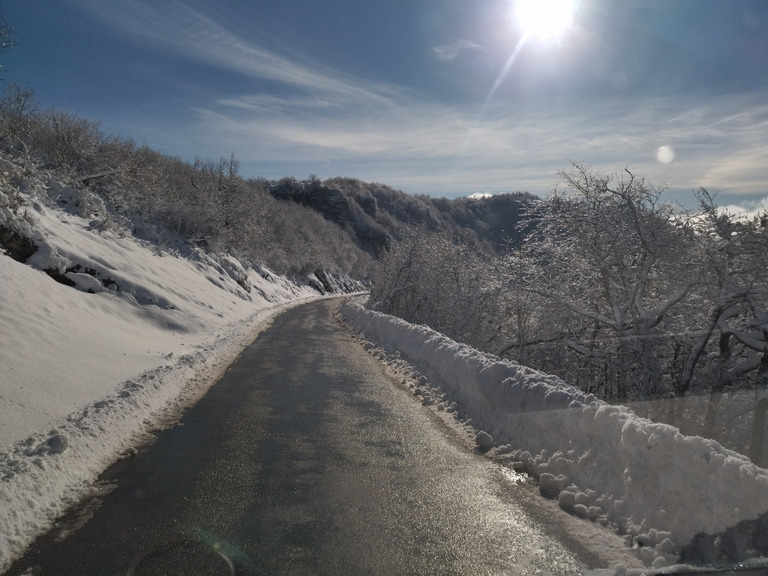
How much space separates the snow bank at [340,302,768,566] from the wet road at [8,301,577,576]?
0.69m

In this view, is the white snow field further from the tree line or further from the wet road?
the tree line

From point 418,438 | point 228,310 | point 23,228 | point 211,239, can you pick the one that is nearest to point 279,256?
point 211,239

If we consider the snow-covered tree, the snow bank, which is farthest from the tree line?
the snow bank

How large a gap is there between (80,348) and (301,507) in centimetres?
687

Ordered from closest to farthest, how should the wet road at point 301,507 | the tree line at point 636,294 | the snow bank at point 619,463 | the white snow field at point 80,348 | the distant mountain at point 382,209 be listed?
the wet road at point 301,507 → the snow bank at point 619,463 → the white snow field at point 80,348 → the tree line at point 636,294 → the distant mountain at point 382,209

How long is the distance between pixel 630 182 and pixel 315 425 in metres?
8.01

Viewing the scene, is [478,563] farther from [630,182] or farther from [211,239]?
[211,239]

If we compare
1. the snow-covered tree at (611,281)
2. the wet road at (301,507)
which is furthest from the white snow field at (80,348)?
the snow-covered tree at (611,281)

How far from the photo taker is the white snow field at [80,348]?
4773 millimetres

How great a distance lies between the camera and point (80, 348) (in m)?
9.13

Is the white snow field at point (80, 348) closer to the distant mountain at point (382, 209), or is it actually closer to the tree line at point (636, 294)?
the tree line at point (636, 294)

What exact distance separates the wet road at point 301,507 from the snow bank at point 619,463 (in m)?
0.69

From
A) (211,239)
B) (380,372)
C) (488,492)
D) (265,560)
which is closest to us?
(265,560)

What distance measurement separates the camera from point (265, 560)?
3619 mm
